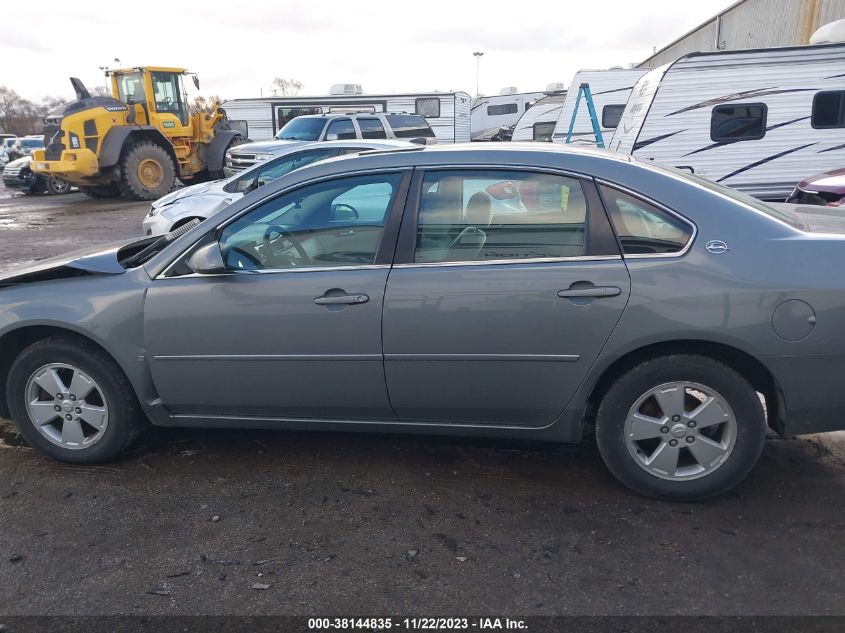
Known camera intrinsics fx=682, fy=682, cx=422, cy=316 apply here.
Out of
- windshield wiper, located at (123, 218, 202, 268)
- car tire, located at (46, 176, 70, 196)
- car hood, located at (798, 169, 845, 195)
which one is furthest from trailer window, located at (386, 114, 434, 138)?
windshield wiper, located at (123, 218, 202, 268)

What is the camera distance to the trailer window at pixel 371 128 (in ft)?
53.5

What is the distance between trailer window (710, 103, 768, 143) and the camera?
10062 mm

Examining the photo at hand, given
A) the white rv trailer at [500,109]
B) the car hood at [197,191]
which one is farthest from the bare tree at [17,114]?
the car hood at [197,191]

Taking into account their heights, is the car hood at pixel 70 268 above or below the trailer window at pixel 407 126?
below

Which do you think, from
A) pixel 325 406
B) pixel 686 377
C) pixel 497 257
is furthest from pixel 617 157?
pixel 325 406

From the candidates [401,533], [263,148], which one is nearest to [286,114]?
[263,148]

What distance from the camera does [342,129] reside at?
15672mm

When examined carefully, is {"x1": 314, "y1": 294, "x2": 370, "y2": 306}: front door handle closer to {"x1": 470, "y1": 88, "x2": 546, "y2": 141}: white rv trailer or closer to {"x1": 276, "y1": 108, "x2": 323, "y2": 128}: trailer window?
{"x1": 276, "y1": 108, "x2": 323, "y2": 128}: trailer window

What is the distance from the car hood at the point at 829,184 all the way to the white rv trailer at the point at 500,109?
28.8 meters

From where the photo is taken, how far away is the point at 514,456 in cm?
371

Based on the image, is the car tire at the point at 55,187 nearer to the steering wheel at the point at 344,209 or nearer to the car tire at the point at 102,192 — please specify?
the car tire at the point at 102,192

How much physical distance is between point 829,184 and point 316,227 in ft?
20.6

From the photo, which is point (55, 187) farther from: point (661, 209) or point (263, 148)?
point (661, 209)

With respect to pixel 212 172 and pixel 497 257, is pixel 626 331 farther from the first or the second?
pixel 212 172
